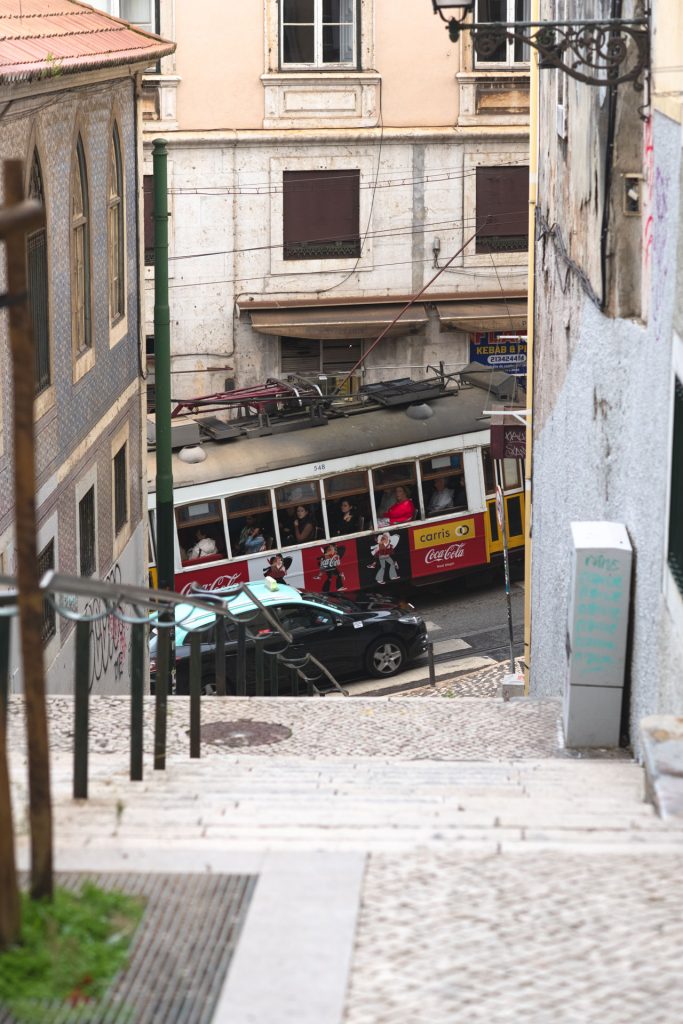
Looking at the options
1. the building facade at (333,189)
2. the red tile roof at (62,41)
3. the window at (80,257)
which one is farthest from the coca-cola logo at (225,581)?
the building facade at (333,189)

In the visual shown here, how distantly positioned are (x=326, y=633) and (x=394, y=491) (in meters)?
3.43

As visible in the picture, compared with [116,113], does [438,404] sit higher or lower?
lower

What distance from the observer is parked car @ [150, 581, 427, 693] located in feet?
56.4

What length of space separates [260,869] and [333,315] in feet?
80.2

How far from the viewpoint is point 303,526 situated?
2033cm

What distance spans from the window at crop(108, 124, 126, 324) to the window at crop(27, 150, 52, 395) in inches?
139

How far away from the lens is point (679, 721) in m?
5.86

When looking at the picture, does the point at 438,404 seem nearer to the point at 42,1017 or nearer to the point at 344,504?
the point at 344,504

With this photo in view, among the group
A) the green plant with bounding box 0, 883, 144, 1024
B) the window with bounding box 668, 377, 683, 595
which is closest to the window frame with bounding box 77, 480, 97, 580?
the window with bounding box 668, 377, 683, 595

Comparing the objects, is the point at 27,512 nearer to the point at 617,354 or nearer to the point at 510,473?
the point at 617,354

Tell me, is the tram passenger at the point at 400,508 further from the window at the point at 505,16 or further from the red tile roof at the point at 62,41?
the window at the point at 505,16

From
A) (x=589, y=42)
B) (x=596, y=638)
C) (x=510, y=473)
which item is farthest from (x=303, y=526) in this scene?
(x=596, y=638)

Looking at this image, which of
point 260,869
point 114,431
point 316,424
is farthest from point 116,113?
point 260,869

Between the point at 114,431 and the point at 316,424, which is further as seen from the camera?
the point at 316,424
